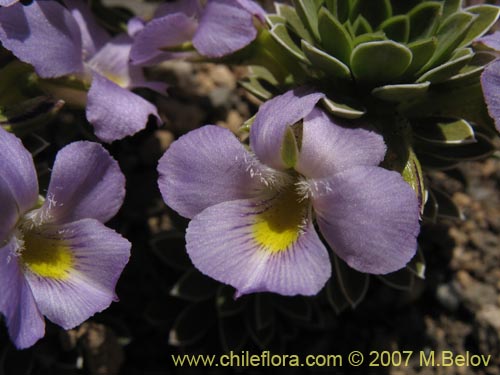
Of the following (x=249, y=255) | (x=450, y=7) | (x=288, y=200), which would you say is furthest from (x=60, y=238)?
(x=450, y=7)

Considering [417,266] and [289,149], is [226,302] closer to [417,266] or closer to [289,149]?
[417,266]

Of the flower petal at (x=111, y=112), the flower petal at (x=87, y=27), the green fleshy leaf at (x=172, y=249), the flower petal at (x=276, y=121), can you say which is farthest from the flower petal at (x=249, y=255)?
the flower petal at (x=87, y=27)

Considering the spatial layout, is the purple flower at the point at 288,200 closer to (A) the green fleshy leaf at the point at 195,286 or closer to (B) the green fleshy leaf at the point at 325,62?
(B) the green fleshy leaf at the point at 325,62

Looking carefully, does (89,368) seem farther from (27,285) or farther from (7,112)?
(7,112)

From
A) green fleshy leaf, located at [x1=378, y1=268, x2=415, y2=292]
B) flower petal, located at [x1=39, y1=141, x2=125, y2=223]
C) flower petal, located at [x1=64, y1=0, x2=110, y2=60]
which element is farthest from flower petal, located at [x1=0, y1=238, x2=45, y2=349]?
green fleshy leaf, located at [x1=378, y1=268, x2=415, y2=292]

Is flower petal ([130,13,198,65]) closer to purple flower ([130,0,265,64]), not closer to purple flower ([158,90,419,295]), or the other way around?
purple flower ([130,0,265,64])

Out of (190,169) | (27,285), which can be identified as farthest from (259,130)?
(27,285)
